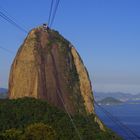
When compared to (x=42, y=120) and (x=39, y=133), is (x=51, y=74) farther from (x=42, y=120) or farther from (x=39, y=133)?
(x=39, y=133)

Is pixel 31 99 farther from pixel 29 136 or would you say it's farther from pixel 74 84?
pixel 29 136

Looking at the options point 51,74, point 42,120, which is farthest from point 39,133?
point 51,74

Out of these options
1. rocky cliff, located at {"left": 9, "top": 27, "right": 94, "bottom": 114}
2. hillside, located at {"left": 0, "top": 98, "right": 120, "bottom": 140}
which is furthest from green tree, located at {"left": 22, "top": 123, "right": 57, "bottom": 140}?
rocky cliff, located at {"left": 9, "top": 27, "right": 94, "bottom": 114}

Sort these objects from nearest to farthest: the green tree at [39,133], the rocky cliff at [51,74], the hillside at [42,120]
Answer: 1. the green tree at [39,133]
2. the hillside at [42,120]
3. the rocky cliff at [51,74]

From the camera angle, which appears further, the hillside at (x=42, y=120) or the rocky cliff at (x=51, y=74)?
the rocky cliff at (x=51, y=74)

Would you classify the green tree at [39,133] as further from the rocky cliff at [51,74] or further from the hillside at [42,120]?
the rocky cliff at [51,74]

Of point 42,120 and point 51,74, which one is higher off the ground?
point 51,74

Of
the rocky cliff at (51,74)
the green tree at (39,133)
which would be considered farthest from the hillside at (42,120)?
the rocky cliff at (51,74)

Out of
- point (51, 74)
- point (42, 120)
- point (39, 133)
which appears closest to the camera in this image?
point (39, 133)

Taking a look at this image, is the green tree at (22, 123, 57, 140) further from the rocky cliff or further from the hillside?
the rocky cliff
